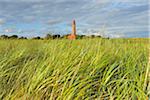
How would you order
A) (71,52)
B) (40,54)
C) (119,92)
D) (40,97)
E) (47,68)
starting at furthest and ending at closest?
(40,54) → (71,52) → (47,68) → (40,97) → (119,92)

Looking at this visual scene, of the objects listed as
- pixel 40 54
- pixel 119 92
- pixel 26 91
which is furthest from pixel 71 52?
pixel 119 92

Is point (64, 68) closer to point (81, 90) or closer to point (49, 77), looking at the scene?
point (49, 77)

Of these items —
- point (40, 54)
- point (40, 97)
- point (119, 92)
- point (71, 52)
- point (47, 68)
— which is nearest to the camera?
point (119, 92)

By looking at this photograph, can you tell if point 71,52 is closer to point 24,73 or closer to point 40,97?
point 24,73

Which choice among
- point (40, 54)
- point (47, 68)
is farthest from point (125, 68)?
point (40, 54)

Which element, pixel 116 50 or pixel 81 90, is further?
pixel 116 50

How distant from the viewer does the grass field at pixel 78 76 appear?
3.05m

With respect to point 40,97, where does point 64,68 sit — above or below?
above

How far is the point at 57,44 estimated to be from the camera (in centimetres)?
459

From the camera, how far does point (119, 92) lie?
302 cm

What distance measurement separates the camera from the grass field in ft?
10.0

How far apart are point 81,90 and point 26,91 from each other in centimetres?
67

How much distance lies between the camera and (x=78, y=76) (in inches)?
130

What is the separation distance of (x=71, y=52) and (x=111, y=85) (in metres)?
1.00
